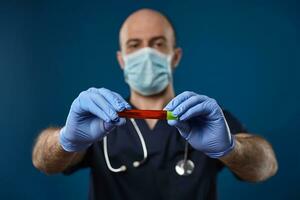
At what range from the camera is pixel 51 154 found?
29.4 inches

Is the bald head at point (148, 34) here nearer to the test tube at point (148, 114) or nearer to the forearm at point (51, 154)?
the forearm at point (51, 154)

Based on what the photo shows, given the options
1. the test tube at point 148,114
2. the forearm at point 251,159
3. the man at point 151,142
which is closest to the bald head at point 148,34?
the man at point 151,142

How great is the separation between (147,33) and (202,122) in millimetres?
411

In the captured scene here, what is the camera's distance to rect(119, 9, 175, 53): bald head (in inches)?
38.5

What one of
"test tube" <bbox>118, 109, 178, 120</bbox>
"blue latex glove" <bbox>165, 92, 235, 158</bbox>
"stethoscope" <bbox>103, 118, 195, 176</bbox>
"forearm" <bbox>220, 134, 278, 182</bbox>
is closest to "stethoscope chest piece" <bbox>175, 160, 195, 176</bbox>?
"stethoscope" <bbox>103, 118, 195, 176</bbox>

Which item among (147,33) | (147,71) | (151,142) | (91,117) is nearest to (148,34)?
(147,33)

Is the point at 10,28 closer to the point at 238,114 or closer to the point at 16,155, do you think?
the point at 16,155

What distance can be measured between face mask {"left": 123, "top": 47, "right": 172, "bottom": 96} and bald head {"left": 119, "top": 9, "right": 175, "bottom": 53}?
0.11ft

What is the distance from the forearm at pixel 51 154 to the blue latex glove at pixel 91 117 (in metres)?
0.06

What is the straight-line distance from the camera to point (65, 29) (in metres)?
1.24

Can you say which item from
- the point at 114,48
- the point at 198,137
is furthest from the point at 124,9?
the point at 198,137

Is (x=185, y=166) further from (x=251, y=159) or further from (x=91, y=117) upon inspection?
(x=91, y=117)

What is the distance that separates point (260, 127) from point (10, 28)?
0.85 meters

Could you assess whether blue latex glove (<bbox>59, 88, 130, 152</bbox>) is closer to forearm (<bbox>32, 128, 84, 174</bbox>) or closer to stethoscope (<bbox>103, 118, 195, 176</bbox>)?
forearm (<bbox>32, 128, 84, 174</bbox>)
